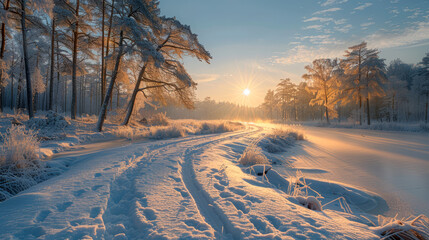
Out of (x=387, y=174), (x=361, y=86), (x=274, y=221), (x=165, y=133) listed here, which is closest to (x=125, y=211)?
(x=274, y=221)

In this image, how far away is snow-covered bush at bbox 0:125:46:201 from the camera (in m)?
2.55

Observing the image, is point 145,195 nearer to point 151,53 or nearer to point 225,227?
point 225,227

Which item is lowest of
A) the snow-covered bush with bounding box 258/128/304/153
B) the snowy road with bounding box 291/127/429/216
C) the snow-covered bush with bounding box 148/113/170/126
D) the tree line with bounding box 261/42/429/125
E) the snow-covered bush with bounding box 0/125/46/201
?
the snowy road with bounding box 291/127/429/216

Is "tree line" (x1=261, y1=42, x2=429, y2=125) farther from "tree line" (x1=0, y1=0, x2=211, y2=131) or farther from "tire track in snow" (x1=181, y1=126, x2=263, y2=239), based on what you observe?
"tire track in snow" (x1=181, y1=126, x2=263, y2=239)

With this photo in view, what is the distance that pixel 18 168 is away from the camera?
2932 millimetres

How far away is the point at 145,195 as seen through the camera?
2400mm

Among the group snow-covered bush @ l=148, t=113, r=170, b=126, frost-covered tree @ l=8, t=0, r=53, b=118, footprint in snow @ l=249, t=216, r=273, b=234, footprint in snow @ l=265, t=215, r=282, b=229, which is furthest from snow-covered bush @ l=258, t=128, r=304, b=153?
frost-covered tree @ l=8, t=0, r=53, b=118

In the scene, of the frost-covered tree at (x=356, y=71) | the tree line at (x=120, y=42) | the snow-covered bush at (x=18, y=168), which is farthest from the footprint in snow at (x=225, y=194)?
the frost-covered tree at (x=356, y=71)

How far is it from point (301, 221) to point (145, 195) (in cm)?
202

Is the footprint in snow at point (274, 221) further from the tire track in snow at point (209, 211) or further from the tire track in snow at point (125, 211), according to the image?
the tire track in snow at point (125, 211)

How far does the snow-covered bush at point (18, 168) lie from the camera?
2.55 meters

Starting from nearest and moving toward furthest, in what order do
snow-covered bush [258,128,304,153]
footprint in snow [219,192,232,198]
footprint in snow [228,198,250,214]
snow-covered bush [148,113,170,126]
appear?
footprint in snow [228,198,250,214] < footprint in snow [219,192,232,198] < snow-covered bush [258,128,304,153] < snow-covered bush [148,113,170,126]

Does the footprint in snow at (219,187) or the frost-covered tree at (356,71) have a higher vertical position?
the frost-covered tree at (356,71)

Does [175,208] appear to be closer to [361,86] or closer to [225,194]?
[225,194]
